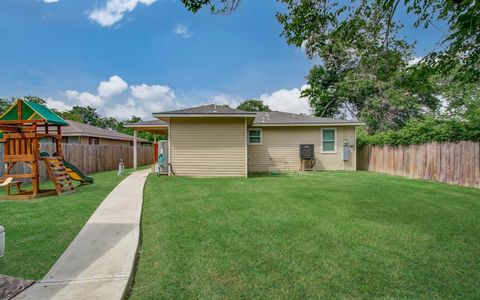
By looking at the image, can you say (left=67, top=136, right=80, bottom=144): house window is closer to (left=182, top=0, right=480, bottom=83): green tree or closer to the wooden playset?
the wooden playset

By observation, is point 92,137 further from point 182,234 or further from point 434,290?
point 434,290

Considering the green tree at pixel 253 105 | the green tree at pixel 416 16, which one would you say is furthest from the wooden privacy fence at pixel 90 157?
the green tree at pixel 253 105

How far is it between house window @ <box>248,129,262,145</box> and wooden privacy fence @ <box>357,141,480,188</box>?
6167 millimetres

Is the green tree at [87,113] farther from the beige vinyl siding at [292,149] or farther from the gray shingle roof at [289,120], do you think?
the beige vinyl siding at [292,149]

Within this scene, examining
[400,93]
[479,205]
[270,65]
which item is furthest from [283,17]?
[400,93]

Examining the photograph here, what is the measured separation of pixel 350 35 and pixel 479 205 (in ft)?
16.6

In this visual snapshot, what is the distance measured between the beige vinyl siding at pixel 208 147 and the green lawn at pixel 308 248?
468cm

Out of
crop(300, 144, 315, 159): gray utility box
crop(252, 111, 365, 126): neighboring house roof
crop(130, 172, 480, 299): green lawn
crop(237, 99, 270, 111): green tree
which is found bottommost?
crop(130, 172, 480, 299): green lawn

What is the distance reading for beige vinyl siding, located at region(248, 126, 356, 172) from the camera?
45.6 ft

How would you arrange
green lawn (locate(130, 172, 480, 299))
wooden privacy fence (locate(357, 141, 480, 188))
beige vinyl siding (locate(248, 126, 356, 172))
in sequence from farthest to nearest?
beige vinyl siding (locate(248, 126, 356, 172))
wooden privacy fence (locate(357, 141, 480, 188))
green lawn (locate(130, 172, 480, 299))

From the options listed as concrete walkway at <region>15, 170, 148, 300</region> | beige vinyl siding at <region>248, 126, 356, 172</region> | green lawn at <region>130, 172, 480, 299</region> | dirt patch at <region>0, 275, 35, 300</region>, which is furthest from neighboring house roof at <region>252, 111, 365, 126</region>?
dirt patch at <region>0, 275, 35, 300</region>

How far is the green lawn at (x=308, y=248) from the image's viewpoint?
245cm

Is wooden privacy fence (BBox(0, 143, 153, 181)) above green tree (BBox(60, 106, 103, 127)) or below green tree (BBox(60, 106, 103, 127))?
below

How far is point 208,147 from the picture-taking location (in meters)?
10.9
